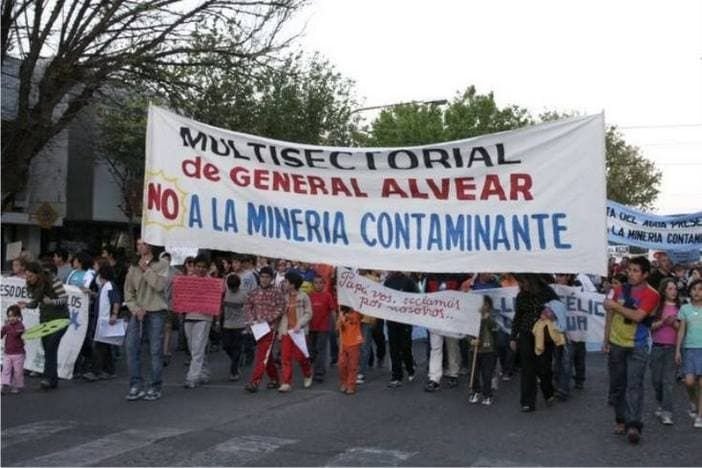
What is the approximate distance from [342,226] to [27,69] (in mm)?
11244

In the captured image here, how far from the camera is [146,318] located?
32.2 ft

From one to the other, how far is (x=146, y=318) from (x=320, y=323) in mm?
2652

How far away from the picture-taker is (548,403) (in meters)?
9.48

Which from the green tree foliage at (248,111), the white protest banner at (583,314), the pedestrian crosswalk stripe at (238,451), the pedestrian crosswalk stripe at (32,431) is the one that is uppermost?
the green tree foliage at (248,111)

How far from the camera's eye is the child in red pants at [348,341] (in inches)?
410

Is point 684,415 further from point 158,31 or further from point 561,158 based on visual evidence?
point 158,31

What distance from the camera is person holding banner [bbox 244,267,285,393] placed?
10438 mm

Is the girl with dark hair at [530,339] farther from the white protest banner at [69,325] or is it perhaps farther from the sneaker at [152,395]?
the white protest banner at [69,325]

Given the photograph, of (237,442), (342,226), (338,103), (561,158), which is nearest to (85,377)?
(237,442)

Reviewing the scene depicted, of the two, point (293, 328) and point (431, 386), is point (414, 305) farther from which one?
point (293, 328)

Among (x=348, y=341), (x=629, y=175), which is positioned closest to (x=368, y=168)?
(x=348, y=341)

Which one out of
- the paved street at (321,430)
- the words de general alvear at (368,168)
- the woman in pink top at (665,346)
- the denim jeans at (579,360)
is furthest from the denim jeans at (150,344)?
→ the woman in pink top at (665,346)

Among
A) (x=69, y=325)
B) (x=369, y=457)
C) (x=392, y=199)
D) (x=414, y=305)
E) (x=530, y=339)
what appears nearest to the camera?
(x=369, y=457)

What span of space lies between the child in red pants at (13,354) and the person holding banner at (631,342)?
6809mm
